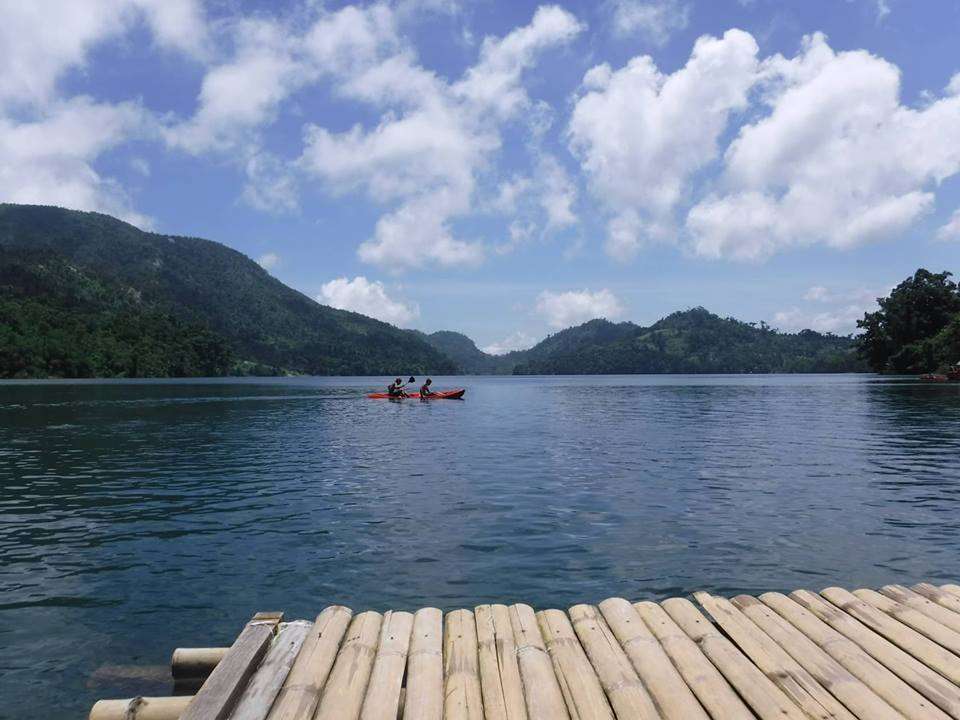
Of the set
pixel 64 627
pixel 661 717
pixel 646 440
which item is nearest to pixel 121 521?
pixel 64 627

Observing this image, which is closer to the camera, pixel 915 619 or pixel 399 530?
pixel 915 619

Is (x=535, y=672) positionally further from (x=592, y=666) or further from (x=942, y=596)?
(x=942, y=596)

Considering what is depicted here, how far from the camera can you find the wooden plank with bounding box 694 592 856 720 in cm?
596

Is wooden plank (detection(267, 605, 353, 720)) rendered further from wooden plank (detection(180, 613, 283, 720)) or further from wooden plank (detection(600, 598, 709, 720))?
wooden plank (detection(600, 598, 709, 720))

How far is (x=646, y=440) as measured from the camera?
3897cm

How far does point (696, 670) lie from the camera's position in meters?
6.61

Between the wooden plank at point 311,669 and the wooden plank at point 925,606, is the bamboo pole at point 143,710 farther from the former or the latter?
the wooden plank at point 925,606

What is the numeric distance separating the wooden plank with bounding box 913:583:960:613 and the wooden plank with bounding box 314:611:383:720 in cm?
762

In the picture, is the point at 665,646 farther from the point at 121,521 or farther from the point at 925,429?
the point at 925,429

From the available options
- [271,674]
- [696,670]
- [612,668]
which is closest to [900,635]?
[696,670]

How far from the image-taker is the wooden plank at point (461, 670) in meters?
5.97

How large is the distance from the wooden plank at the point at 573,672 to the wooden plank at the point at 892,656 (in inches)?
126

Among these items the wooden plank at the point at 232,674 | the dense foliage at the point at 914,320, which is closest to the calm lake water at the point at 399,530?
the wooden plank at the point at 232,674

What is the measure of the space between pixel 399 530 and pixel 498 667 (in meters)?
11.0
